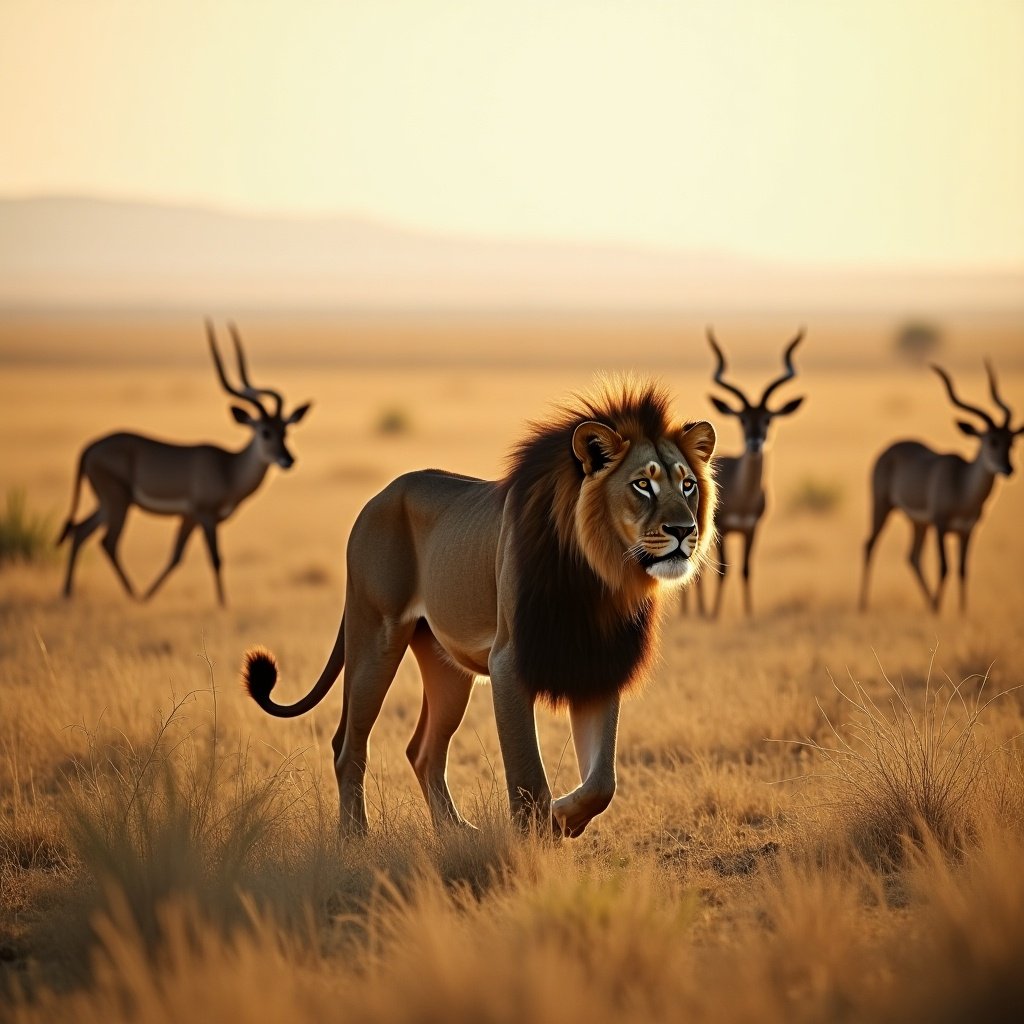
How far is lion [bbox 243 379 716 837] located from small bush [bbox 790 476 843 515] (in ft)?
59.8

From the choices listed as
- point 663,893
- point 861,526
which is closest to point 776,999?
point 663,893

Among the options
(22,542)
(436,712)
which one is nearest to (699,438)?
(436,712)

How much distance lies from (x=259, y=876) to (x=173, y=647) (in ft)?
22.4

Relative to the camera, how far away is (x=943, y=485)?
15.6m

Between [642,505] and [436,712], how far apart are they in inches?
74.1

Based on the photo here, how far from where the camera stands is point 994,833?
219 inches

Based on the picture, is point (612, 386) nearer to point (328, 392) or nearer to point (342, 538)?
point (342, 538)

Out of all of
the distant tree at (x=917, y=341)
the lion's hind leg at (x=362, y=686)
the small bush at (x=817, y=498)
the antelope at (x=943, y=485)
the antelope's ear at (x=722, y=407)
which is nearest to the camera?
the lion's hind leg at (x=362, y=686)

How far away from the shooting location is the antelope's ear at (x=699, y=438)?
6.12m

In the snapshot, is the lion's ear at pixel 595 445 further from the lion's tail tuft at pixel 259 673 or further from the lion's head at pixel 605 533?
the lion's tail tuft at pixel 259 673

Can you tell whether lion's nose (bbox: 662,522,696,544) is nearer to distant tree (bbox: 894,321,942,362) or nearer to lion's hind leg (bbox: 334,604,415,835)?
lion's hind leg (bbox: 334,604,415,835)

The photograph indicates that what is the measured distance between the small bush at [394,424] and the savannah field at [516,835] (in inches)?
720

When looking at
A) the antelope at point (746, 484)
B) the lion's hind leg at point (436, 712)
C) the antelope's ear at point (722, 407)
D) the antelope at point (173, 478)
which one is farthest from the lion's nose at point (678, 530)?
the antelope's ear at point (722, 407)

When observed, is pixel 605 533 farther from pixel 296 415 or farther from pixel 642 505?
pixel 296 415
